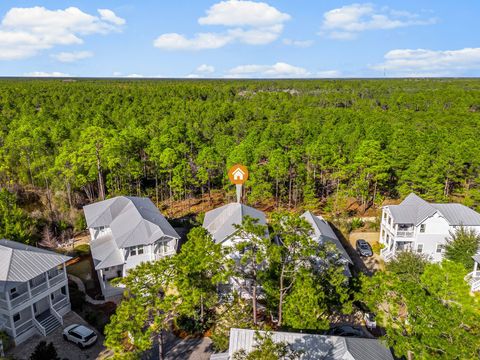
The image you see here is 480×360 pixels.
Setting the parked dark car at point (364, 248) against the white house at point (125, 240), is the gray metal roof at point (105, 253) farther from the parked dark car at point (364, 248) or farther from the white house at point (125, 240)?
the parked dark car at point (364, 248)

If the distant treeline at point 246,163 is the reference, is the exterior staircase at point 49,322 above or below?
below

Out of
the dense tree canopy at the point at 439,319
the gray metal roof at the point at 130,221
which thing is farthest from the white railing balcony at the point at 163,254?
the dense tree canopy at the point at 439,319

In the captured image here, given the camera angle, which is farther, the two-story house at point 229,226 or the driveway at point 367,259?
the driveway at point 367,259

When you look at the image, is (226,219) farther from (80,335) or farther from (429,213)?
(429,213)

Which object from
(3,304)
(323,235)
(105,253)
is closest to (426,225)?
(323,235)

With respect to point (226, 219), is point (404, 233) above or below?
below

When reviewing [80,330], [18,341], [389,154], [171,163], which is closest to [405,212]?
[389,154]
